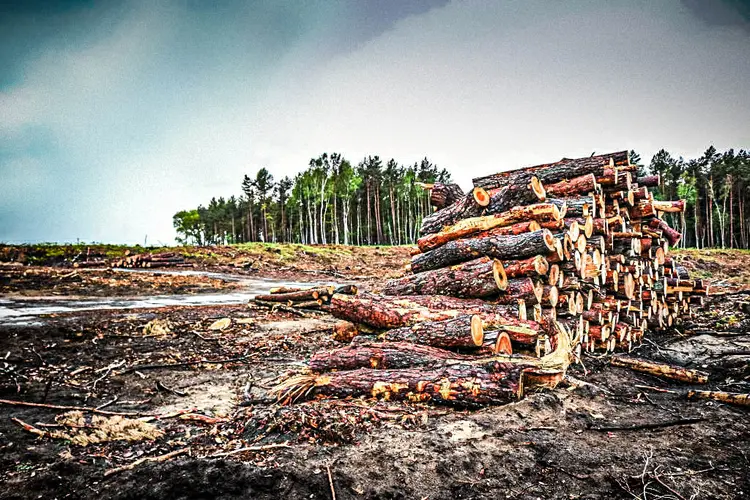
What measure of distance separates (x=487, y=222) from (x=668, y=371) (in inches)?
129

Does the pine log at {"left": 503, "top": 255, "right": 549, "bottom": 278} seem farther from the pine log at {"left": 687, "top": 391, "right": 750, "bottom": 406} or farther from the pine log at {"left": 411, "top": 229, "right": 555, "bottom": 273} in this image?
the pine log at {"left": 687, "top": 391, "right": 750, "bottom": 406}

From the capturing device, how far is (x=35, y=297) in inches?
452

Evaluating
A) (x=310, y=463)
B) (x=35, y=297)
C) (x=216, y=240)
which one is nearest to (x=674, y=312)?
(x=310, y=463)

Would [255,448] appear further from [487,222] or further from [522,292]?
[487,222]

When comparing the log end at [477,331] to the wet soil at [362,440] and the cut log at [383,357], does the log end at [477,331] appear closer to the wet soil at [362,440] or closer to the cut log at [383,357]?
the cut log at [383,357]

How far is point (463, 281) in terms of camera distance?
5578 mm

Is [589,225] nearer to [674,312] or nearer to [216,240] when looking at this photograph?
[674,312]

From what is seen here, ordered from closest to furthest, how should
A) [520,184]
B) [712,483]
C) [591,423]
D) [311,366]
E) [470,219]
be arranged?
[712,483] < [591,423] < [311,366] < [520,184] < [470,219]

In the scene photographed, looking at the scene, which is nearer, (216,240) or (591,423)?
(591,423)

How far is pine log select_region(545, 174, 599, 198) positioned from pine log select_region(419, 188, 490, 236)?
1339 millimetres

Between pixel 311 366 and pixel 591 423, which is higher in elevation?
pixel 311 366

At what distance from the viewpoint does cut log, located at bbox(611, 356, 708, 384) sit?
4.71 meters

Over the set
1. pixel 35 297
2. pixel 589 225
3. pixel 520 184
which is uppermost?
pixel 520 184

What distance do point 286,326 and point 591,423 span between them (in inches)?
252
